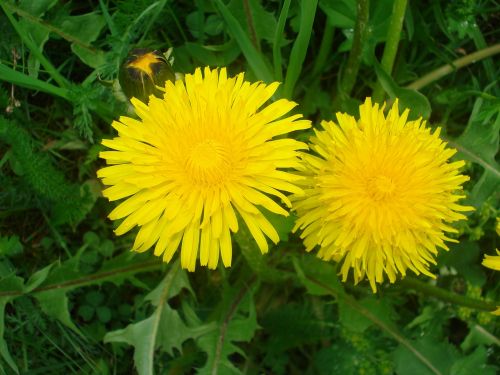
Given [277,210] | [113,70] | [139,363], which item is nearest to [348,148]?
[277,210]

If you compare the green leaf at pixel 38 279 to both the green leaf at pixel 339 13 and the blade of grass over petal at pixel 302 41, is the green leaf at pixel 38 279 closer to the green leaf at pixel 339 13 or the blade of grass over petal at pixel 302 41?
the blade of grass over petal at pixel 302 41

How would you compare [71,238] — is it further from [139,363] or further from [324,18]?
[324,18]

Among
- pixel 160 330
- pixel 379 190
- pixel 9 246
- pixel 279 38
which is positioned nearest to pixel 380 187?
pixel 379 190

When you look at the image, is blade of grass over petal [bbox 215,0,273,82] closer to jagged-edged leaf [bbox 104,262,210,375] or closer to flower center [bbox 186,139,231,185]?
flower center [bbox 186,139,231,185]

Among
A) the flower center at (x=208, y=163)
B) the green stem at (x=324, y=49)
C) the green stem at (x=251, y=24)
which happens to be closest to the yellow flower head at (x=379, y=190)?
the flower center at (x=208, y=163)

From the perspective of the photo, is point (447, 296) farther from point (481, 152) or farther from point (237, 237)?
point (237, 237)

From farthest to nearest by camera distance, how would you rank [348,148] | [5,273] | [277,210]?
[5,273] → [348,148] → [277,210]

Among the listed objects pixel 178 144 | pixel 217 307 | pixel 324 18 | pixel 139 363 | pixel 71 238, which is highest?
pixel 324 18

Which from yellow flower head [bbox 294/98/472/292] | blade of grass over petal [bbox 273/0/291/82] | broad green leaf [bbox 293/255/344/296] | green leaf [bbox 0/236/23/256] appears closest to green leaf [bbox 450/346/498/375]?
broad green leaf [bbox 293/255/344/296]
